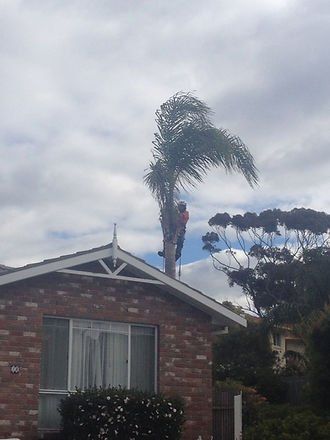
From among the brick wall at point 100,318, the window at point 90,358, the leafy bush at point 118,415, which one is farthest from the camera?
the window at point 90,358

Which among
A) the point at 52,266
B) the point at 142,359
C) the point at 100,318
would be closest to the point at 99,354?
the point at 100,318

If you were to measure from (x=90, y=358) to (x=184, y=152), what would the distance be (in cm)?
847

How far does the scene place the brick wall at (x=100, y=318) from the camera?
51.2 ft

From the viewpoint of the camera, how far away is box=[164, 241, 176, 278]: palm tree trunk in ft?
73.0

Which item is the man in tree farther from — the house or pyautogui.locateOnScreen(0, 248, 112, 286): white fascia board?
pyautogui.locateOnScreen(0, 248, 112, 286): white fascia board

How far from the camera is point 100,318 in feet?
54.9

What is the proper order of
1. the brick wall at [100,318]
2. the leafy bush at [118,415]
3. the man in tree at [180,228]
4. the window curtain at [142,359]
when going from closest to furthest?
the leafy bush at [118,415] → the brick wall at [100,318] → the window curtain at [142,359] → the man in tree at [180,228]

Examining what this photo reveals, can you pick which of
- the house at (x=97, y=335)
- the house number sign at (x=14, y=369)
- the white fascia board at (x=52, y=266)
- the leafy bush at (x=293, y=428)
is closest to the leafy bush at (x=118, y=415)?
the house at (x=97, y=335)

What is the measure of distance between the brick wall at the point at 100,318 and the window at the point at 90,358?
189 millimetres

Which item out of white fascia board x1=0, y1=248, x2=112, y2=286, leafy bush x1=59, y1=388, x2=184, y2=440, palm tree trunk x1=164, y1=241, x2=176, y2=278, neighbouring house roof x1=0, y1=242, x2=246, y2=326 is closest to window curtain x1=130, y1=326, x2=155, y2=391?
neighbouring house roof x1=0, y1=242, x2=246, y2=326

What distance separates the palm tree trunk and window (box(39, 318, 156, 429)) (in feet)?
16.1

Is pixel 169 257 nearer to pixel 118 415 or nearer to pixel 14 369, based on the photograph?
pixel 14 369

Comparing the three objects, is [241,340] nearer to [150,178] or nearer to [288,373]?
[288,373]

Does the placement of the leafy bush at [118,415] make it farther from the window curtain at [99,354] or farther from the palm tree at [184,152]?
the palm tree at [184,152]
